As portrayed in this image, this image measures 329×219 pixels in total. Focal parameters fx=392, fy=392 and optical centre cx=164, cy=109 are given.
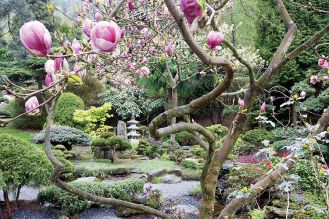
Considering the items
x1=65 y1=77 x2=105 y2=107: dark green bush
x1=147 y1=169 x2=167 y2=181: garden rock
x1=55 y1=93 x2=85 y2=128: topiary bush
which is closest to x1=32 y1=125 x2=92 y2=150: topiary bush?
x1=55 y1=93 x2=85 y2=128: topiary bush

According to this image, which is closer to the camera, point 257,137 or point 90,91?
point 257,137

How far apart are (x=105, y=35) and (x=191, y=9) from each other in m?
0.17

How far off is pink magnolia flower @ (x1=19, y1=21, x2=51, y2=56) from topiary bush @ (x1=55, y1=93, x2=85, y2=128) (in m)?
11.2

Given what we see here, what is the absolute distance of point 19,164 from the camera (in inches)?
205

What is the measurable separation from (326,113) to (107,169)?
20.8 feet

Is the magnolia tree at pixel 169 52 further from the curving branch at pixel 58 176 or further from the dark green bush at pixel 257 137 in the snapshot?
the dark green bush at pixel 257 137

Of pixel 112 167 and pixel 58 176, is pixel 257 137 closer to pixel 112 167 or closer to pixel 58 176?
pixel 112 167

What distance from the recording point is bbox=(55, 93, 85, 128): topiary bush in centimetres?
1165

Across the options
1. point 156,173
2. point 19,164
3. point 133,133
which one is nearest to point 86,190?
point 19,164

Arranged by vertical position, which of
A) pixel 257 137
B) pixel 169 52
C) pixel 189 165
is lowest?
pixel 189 165

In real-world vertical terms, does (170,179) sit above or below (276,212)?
below

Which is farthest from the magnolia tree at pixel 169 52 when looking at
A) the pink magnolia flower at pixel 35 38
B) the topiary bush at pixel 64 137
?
the topiary bush at pixel 64 137

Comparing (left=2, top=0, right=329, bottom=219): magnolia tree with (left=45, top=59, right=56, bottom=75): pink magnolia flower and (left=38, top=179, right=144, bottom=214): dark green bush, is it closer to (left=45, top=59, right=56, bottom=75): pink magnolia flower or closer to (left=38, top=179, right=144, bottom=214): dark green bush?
(left=45, top=59, right=56, bottom=75): pink magnolia flower

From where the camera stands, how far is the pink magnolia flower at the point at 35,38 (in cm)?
75
